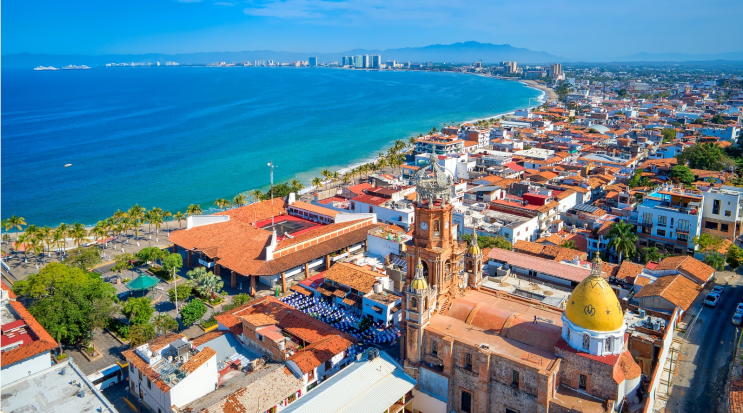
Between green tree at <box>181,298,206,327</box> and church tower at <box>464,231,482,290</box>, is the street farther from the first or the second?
green tree at <box>181,298,206,327</box>

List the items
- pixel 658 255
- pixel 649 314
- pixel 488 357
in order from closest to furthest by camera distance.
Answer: pixel 488 357
pixel 649 314
pixel 658 255

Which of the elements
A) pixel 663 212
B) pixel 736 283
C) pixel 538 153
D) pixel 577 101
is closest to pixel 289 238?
pixel 663 212

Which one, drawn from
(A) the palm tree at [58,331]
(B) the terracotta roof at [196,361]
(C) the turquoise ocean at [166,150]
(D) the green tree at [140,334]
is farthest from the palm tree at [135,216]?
(B) the terracotta roof at [196,361]

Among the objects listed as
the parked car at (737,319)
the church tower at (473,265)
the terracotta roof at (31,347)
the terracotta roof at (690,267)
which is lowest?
the parked car at (737,319)

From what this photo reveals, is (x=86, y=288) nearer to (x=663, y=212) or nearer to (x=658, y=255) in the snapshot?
(x=658, y=255)

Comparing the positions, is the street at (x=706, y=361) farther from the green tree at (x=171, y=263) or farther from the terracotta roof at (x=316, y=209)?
the green tree at (x=171, y=263)

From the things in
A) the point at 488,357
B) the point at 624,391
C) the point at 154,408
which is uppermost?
the point at 488,357
